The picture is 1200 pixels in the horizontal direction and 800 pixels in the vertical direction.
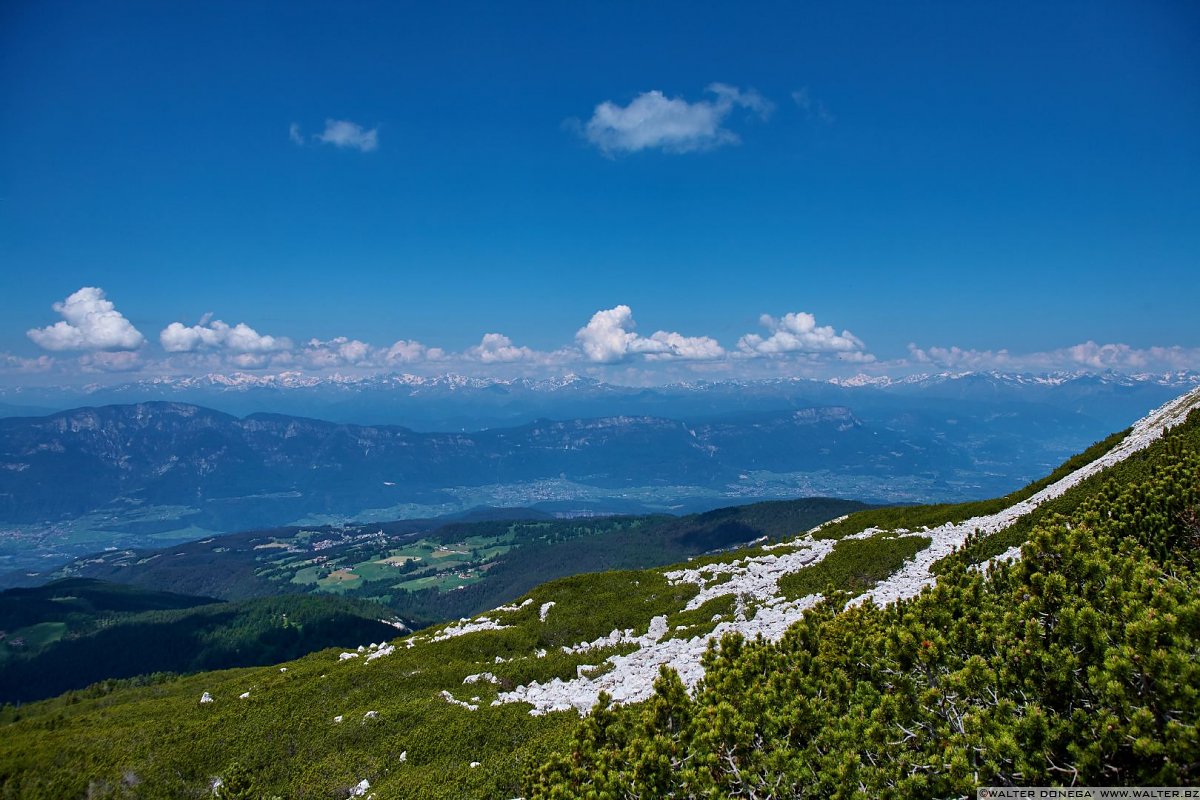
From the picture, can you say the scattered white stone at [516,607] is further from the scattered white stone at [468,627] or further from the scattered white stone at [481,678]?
the scattered white stone at [481,678]

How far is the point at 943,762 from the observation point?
29.2 ft

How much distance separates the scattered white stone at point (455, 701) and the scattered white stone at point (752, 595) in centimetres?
133

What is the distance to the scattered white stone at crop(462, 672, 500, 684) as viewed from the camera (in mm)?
26908

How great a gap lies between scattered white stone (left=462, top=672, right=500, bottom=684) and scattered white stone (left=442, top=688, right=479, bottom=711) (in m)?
1.58

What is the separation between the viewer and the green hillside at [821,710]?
8.34 meters

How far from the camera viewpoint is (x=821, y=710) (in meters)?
11.5

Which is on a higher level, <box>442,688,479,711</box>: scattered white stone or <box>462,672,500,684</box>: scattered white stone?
<box>442,688,479,711</box>: scattered white stone

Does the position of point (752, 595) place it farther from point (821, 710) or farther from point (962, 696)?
point (962, 696)

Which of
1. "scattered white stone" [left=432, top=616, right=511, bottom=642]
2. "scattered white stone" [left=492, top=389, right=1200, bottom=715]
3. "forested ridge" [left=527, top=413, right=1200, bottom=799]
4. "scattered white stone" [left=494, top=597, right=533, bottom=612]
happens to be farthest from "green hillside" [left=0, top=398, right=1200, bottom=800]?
"scattered white stone" [left=494, top=597, right=533, bottom=612]

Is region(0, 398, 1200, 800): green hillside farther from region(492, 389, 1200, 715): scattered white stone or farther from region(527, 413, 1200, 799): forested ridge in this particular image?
region(492, 389, 1200, 715): scattered white stone

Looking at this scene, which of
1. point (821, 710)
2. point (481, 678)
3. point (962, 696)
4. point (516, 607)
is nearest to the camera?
point (962, 696)

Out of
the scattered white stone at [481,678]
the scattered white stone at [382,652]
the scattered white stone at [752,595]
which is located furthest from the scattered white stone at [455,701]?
the scattered white stone at [382,652]

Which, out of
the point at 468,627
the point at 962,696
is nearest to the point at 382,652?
the point at 468,627

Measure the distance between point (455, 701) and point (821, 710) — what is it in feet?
60.0
